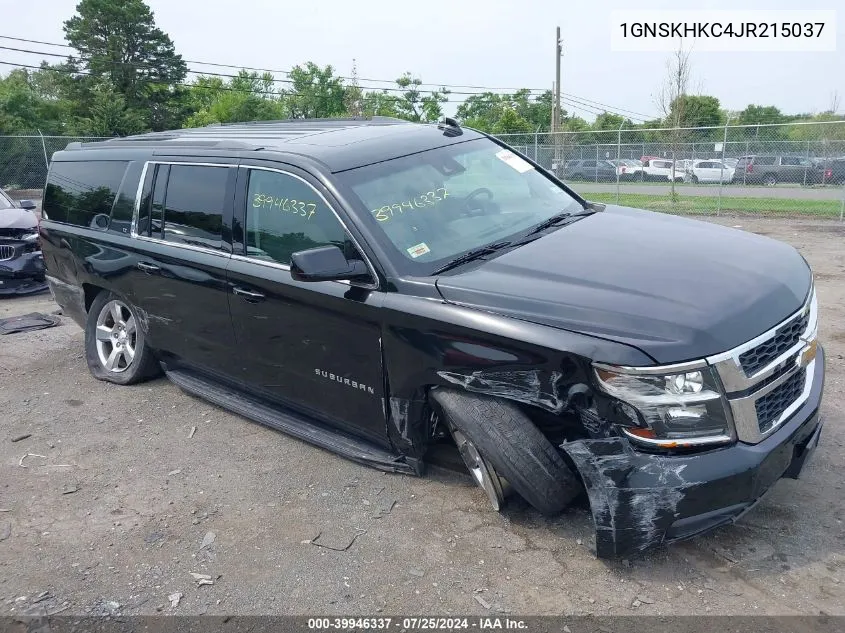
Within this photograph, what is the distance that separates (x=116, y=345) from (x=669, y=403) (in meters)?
4.50

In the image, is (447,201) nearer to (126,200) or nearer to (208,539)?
(208,539)

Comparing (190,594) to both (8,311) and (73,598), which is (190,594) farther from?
(8,311)

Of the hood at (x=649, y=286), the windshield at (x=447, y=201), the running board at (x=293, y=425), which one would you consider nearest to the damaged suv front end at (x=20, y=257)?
the running board at (x=293, y=425)

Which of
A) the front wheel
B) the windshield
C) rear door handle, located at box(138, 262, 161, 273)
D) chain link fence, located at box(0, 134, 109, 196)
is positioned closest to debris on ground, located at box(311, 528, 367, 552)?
the windshield

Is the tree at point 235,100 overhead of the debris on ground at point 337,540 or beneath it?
overhead

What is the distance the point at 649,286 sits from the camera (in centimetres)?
316

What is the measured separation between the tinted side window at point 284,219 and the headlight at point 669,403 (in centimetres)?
159

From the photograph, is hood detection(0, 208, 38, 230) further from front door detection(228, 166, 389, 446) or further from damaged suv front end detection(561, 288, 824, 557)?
damaged suv front end detection(561, 288, 824, 557)

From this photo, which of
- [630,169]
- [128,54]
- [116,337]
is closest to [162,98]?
[128,54]

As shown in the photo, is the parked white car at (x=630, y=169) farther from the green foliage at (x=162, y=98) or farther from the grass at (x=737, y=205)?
the green foliage at (x=162, y=98)

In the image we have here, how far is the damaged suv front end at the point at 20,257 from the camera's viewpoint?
364 inches

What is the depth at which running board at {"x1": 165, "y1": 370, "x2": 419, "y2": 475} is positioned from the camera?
3.92m

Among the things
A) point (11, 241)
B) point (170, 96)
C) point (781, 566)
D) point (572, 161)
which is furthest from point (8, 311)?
point (170, 96)

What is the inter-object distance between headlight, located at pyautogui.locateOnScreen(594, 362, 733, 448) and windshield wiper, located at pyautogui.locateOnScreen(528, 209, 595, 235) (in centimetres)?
141
